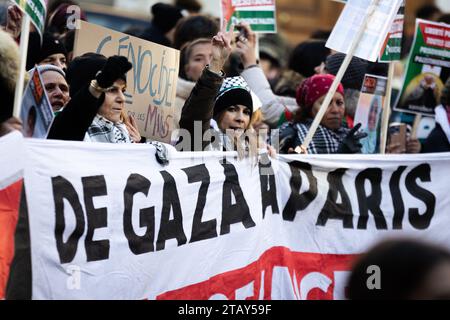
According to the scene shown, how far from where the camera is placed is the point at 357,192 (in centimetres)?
650

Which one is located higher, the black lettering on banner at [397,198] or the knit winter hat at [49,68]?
the knit winter hat at [49,68]

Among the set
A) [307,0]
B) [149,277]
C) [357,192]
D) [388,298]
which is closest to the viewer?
[388,298]

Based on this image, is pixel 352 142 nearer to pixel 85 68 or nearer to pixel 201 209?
pixel 201 209

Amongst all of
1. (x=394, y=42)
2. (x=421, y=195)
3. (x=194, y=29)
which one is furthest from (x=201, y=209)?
(x=394, y=42)

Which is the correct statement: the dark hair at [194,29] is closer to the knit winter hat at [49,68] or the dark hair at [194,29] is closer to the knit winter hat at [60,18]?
the knit winter hat at [60,18]

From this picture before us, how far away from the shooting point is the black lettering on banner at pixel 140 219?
4918 millimetres

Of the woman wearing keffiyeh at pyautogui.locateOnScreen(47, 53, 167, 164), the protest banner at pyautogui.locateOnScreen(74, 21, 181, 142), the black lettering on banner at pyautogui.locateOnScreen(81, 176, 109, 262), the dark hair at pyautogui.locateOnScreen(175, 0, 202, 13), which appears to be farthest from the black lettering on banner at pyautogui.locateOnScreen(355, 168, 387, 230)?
the dark hair at pyautogui.locateOnScreen(175, 0, 202, 13)

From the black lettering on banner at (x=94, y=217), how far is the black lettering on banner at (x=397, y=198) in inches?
93.3

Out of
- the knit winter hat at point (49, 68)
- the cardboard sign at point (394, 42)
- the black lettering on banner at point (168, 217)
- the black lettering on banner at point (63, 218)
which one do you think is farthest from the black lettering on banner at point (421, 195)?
the black lettering on banner at point (63, 218)

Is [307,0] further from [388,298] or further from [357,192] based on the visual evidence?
[388,298]

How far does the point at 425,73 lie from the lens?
836cm
